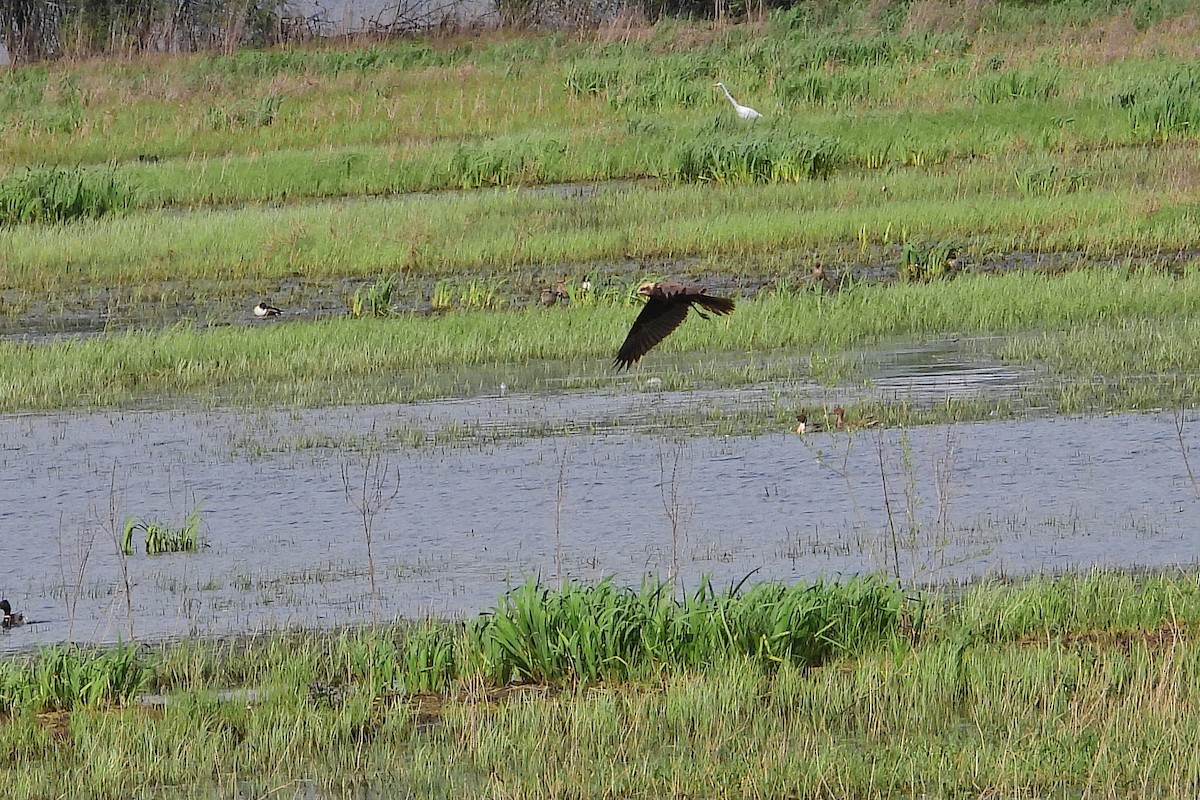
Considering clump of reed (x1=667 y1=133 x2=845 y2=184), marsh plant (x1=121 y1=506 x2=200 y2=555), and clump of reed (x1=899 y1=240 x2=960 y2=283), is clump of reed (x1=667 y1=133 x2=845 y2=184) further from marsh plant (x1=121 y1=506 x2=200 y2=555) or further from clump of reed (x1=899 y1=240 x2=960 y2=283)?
marsh plant (x1=121 y1=506 x2=200 y2=555)

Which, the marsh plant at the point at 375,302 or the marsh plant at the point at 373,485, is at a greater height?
the marsh plant at the point at 373,485

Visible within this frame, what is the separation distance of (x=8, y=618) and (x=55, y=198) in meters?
13.0

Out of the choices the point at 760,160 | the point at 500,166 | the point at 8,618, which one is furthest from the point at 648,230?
the point at 8,618

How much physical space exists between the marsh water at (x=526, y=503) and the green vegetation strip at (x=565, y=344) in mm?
599

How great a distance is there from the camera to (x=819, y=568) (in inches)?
279

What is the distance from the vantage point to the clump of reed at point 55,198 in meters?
19.0

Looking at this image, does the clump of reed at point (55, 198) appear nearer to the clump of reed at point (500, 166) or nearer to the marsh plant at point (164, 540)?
the clump of reed at point (500, 166)

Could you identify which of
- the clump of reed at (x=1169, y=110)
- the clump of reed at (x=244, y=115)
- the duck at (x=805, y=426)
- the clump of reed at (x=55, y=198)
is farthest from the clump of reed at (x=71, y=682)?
the clump of reed at (x=244, y=115)

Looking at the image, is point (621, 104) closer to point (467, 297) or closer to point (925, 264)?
point (467, 297)

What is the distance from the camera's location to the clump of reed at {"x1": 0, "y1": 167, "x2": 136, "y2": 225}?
19.0 metres

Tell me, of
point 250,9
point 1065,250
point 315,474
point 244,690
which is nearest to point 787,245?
point 1065,250

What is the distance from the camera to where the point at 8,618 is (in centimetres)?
677

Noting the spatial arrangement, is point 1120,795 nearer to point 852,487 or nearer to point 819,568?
point 819,568

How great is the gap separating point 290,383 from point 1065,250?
21.6 feet
